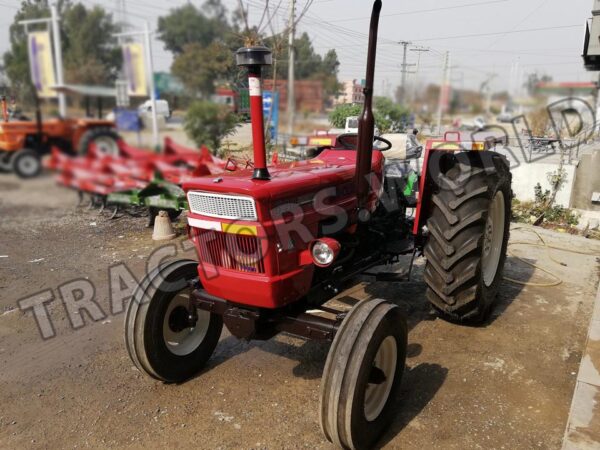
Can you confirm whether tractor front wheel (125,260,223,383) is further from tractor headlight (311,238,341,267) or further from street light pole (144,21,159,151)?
street light pole (144,21,159,151)

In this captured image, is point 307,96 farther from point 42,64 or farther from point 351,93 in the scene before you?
point 351,93

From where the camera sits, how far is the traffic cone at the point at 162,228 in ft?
20.9

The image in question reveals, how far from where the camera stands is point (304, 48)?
2.28 m

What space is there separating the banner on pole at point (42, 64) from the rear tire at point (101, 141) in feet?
0.34

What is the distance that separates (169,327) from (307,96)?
1.99 m

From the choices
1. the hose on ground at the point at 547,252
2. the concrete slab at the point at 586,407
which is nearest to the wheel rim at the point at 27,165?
the concrete slab at the point at 586,407

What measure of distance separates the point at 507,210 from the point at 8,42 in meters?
4.24

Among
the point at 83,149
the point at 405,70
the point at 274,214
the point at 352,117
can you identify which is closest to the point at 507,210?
the point at 352,117

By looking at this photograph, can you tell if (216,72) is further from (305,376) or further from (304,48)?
(305,376)

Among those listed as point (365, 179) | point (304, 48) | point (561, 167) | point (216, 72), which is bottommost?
point (561, 167)

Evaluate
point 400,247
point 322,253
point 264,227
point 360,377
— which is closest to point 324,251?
point 322,253

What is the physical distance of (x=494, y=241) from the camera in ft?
14.4

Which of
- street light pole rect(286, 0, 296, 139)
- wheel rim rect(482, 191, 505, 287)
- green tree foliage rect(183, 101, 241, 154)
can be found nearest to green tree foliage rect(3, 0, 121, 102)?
green tree foliage rect(183, 101, 241, 154)

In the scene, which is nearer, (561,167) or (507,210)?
(507,210)
